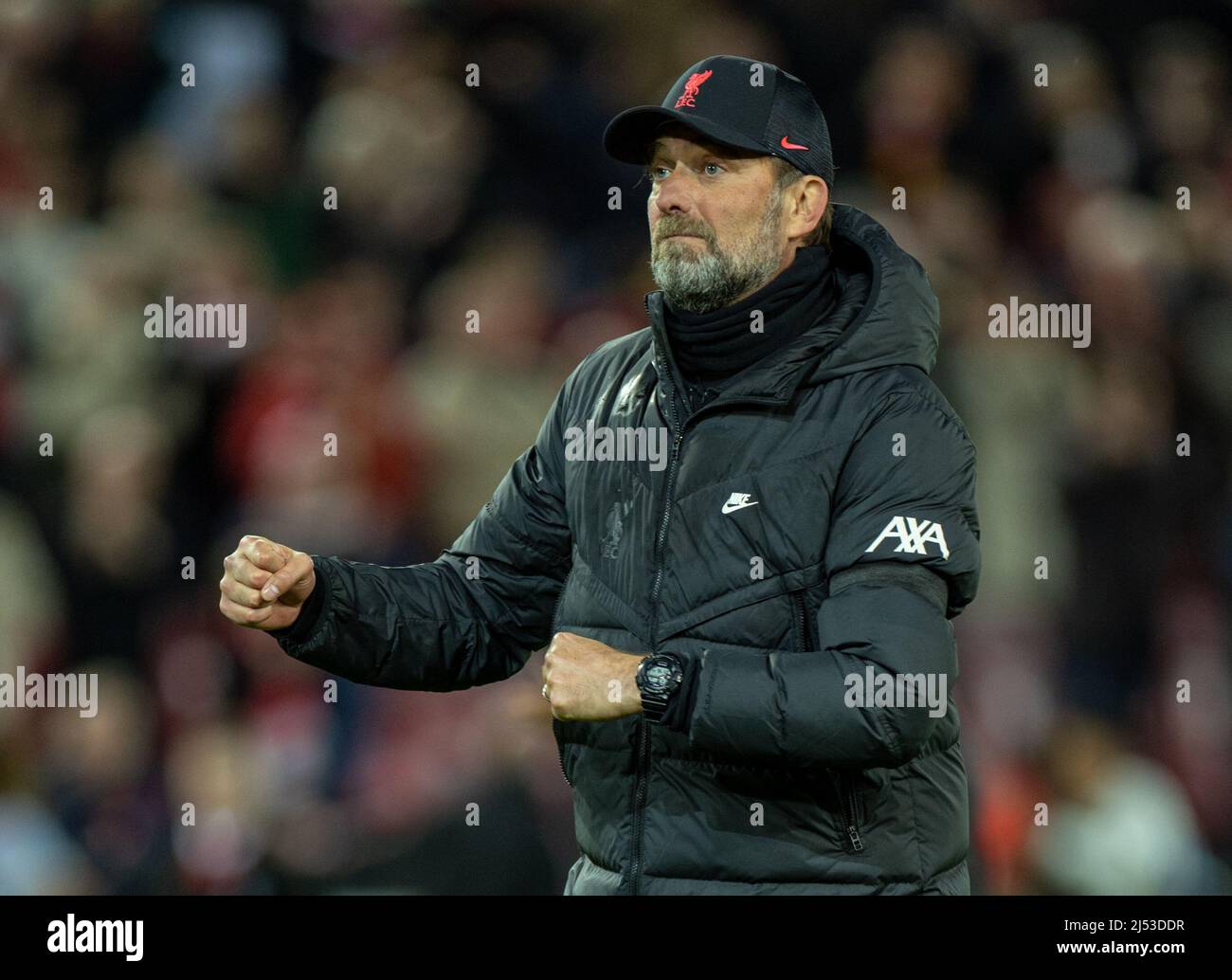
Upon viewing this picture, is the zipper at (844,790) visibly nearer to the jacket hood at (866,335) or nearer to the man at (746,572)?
the man at (746,572)

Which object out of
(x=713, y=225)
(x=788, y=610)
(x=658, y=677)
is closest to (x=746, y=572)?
(x=788, y=610)

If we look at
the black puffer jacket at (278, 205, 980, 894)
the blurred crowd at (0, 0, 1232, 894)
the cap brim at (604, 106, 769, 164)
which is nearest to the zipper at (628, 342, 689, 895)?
the black puffer jacket at (278, 205, 980, 894)

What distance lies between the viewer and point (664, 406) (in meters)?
1.96

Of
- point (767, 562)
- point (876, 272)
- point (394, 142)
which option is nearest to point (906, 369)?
point (876, 272)

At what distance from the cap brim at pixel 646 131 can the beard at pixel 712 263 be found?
10cm

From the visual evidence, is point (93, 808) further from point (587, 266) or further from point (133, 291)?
point (587, 266)

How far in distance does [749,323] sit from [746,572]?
31cm

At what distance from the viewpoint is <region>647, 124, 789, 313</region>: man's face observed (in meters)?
1.97

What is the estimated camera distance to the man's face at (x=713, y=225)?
197 centimetres

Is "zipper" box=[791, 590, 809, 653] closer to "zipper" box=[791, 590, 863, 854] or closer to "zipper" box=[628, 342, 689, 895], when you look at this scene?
"zipper" box=[791, 590, 863, 854]

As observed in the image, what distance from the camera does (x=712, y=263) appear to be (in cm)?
196

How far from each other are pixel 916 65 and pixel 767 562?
260 centimetres
